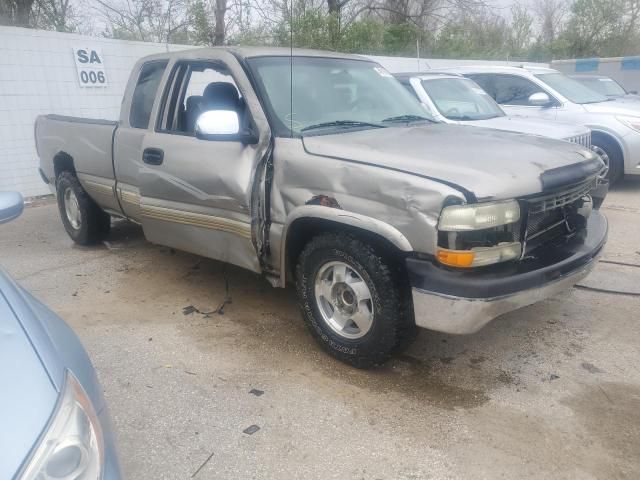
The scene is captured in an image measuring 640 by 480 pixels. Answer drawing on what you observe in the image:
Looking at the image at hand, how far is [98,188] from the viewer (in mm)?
5238

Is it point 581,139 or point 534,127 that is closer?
point 534,127

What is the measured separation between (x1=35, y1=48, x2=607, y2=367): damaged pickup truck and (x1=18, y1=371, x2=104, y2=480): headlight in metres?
1.72

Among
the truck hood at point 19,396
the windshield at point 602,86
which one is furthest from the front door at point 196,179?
the windshield at point 602,86

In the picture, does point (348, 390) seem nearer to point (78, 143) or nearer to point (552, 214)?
point (552, 214)

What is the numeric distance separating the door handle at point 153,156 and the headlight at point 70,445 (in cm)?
278

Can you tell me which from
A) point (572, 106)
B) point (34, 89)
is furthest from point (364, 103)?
point (34, 89)

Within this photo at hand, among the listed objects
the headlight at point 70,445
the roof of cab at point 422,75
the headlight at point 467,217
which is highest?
the roof of cab at point 422,75

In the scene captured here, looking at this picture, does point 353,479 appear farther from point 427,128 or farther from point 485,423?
point 427,128

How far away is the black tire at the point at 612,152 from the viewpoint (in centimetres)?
793

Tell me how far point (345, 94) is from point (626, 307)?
264 cm

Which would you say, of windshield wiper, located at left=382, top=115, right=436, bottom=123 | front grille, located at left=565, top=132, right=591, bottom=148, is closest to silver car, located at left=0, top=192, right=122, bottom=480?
windshield wiper, located at left=382, top=115, right=436, bottom=123

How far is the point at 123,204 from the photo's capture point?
4918 millimetres

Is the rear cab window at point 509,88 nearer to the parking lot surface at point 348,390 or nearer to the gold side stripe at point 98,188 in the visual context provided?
the parking lot surface at point 348,390

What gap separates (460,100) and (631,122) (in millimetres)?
2717
